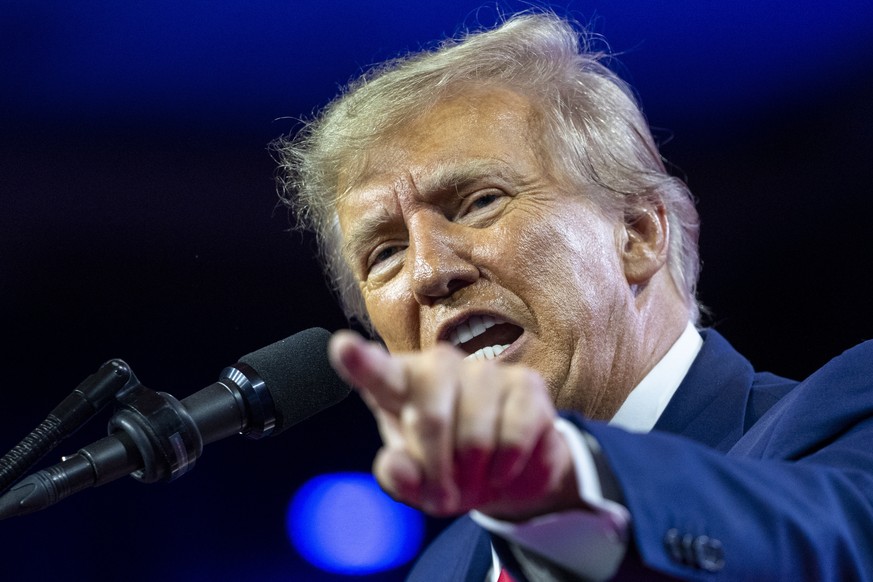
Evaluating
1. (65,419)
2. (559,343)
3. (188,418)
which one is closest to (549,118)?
(559,343)

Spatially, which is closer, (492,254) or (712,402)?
(712,402)

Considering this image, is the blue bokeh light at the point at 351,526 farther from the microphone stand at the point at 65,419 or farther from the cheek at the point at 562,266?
the microphone stand at the point at 65,419

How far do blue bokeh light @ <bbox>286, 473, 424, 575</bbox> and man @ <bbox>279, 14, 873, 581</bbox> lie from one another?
2.96 ft

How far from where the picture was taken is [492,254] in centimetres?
211

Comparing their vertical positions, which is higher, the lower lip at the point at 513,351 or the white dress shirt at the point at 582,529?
the white dress shirt at the point at 582,529

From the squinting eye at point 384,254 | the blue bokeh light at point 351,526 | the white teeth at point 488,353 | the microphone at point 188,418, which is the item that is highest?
the microphone at point 188,418

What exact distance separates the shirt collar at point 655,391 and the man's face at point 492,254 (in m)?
0.03

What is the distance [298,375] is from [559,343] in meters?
0.57

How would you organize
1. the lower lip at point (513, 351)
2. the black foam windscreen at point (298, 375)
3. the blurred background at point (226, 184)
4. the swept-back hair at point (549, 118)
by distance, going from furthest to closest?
1. the blurred background at point (226, 184)
2. the swept-back hair at point (549, 118)
3. the lower lip at point (513, 351)
4. the black foam windscreen at point (298, 375)

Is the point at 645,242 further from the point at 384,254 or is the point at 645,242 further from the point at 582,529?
the point at 582,529

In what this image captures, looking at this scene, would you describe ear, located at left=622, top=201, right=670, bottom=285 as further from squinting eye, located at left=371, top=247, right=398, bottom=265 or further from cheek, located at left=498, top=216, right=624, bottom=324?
squinting eye, located at left=371, top=247, right=398, bottom=265

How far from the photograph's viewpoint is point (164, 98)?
3.19m

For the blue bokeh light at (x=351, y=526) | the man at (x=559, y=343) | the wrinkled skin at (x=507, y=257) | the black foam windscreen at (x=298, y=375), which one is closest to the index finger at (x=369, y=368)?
the man at (x=559, y=343)

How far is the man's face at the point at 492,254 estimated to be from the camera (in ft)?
6.79
